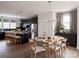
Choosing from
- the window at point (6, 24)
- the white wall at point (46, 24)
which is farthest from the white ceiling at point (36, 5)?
the window at point (6, 24)

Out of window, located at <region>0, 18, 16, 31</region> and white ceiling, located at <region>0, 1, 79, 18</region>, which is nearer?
white ceiling, located at <region>0, 1, 79, 18</region>

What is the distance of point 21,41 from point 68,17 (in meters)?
3.99

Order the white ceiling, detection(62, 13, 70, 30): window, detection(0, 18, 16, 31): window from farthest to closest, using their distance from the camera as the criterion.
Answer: detection(0, 18, 16, 31): window → detection(62, 13, 70, 30): window → the white ceiling

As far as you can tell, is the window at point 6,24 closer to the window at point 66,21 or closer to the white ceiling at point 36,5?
the white ceiling at point 36,5

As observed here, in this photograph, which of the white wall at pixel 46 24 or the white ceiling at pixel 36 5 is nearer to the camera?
the white ceiling at pixel 36 5

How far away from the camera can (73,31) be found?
663 centimetres

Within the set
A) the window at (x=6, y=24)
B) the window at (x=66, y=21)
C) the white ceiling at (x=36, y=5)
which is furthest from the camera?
the window at (x=6, y=24)

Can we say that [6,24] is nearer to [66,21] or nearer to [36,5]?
[36,5]

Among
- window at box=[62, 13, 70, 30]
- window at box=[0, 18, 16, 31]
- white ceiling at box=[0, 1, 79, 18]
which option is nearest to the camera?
white ceiling at box=[0, 1, 79, 18]

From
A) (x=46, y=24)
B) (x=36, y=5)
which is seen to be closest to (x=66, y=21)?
(x=46, y=24)

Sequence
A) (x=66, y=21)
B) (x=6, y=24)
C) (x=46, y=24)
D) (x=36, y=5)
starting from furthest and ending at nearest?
(x=6, y=24) → (x=46, y=24) → (x=66, y=21) → (x=36, y=5)

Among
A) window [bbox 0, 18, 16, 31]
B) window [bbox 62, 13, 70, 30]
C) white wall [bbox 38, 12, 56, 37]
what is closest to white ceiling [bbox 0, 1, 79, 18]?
window [bbox 62, 13, 70, 30]

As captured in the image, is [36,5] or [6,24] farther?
[6,24]

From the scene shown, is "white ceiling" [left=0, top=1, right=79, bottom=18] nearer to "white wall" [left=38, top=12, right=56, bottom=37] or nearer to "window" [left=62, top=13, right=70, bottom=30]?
"window" [left=62, top=13, right=70, bottom=30]
